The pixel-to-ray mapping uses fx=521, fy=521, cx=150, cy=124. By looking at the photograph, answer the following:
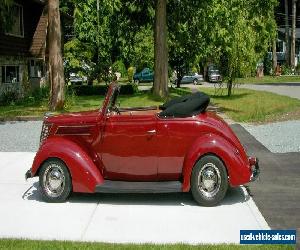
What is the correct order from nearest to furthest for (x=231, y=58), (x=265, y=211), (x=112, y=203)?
(x=265, y=211), (x=112, y=203), (x=231, y=58)

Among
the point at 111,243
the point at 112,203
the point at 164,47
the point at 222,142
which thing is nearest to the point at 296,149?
the point at 222,142

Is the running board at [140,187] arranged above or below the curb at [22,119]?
below

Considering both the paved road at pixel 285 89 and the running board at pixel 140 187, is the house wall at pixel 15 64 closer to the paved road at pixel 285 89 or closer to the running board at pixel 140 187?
the paved road at pixel 285 89

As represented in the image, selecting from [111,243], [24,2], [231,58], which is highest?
[24,2]

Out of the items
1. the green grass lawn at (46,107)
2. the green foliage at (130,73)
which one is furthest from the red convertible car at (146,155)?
the green foliage at (130,73)

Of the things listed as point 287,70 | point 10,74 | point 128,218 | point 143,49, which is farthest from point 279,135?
point 287,70

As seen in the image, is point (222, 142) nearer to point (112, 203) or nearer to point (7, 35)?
point (112, 203)

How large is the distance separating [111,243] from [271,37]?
182 ft

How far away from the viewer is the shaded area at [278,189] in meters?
6.87

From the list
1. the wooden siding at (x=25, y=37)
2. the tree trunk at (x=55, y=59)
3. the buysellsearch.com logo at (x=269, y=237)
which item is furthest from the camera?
the wooden siding at (x=25, y=37)

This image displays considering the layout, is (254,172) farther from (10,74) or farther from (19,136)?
(10,74)

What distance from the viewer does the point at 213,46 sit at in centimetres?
3441

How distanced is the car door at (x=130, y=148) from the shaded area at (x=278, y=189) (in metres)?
1.74

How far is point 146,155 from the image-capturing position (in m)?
7.80
